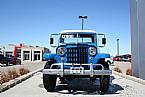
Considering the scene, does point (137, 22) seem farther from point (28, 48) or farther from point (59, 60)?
point (28, 48)

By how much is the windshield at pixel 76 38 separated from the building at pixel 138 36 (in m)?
3.74

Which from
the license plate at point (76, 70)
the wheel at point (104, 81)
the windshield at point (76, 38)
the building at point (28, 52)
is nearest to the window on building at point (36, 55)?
the building at point (28, 52)

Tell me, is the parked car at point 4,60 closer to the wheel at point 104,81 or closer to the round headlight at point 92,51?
the round headlight at point 92,51

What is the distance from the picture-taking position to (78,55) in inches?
466

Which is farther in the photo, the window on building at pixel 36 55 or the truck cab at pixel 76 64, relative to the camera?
the window on building at pixel 36 55

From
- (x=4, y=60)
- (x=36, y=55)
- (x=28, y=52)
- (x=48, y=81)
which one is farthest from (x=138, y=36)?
(x=36, y=55)

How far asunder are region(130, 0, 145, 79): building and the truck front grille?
5091 millimetres

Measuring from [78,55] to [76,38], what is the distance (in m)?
1.65

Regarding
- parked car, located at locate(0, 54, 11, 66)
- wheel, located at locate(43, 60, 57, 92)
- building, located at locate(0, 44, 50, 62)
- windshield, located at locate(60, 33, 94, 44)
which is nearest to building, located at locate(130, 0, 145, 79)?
windshield, located at locate(60, 33, 94, 44)

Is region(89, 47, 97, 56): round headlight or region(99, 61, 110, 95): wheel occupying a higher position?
region(89, 47, 97, 56): round headlight

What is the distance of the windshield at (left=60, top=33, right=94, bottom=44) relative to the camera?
43.5ft

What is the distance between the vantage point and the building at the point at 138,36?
1584 cm

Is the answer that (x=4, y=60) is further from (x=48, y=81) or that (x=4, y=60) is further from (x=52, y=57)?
(x=48, y=81)

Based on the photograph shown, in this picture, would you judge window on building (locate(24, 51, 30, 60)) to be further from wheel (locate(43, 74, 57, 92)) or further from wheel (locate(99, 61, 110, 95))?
wheel (locate(99, 61, 110, 95))
